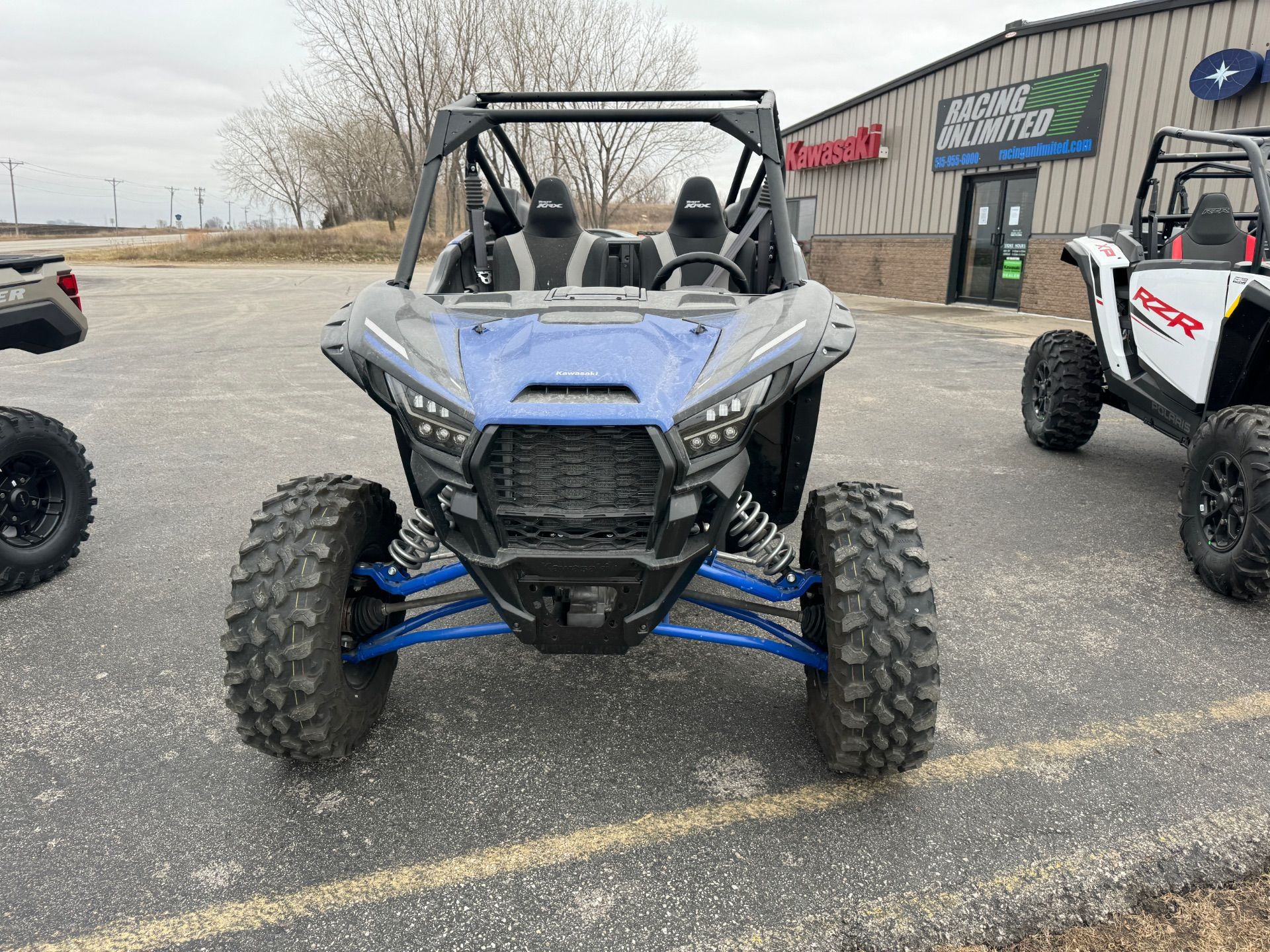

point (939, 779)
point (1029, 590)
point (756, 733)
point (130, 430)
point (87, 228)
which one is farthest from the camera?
point (87, 228)

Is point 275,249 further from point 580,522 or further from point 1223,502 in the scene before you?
point 580,522

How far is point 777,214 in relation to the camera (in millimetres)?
3070

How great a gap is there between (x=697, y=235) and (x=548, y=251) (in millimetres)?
681

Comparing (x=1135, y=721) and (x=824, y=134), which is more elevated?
(x=824, y=134)

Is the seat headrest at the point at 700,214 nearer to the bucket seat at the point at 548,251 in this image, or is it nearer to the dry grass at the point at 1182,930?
the bucket seat at the point at 548,251

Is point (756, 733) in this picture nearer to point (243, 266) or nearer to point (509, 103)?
point (509, 103)

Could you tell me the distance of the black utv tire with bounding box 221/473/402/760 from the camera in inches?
87.5

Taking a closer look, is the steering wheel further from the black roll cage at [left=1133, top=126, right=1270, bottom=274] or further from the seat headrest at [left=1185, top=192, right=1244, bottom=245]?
the seat headrest at [left=1185, top=192, right=1244, bottom=245]

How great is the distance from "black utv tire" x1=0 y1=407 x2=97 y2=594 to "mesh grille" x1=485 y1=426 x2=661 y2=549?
2.63 meters

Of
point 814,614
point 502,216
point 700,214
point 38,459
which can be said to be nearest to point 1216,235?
point 700,214

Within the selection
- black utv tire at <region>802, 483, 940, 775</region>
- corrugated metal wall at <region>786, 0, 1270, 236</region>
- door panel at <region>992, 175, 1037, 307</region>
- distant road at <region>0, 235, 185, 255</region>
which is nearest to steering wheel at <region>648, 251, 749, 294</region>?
black utv tire at <region>802, 483, 940, 775</region>

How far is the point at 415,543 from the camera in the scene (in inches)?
98.3

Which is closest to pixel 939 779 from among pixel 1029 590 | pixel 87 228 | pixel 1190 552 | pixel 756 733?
pixel 756 733

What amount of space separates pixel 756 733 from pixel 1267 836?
51.9 inches
